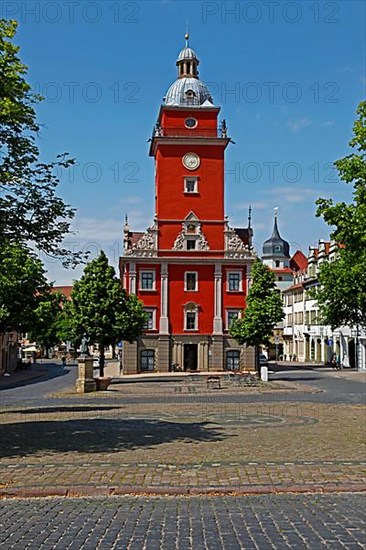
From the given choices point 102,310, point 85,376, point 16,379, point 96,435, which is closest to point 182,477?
point 96,435

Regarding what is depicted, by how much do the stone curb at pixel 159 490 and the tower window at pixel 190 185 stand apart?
180ft

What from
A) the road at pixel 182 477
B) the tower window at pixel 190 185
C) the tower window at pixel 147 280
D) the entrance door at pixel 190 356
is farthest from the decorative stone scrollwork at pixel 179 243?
the road at pixel 182 477

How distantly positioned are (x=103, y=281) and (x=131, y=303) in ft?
8.63

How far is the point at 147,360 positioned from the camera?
208 ft

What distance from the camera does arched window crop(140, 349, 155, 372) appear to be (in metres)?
63.1

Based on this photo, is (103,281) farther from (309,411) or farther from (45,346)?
(45,346)

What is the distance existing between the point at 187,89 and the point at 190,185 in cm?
951

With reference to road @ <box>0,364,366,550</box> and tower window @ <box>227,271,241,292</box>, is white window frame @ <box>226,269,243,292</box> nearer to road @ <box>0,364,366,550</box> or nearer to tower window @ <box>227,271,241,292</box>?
tower window @ <box>227,271,241,292</box>

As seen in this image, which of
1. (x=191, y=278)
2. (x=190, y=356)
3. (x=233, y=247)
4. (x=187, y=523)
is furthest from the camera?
(x=233, y=247)

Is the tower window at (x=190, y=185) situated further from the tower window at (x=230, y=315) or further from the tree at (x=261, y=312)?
the tree at (x=261, y=312)

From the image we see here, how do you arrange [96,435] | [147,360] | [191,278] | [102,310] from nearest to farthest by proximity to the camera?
1. [96,435]
2. [102,310]
3. [147,360]
4. [191,278]

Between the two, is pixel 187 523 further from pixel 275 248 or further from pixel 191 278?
pixel 275 248

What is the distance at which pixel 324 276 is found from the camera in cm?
3359

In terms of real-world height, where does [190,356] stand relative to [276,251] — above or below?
below
